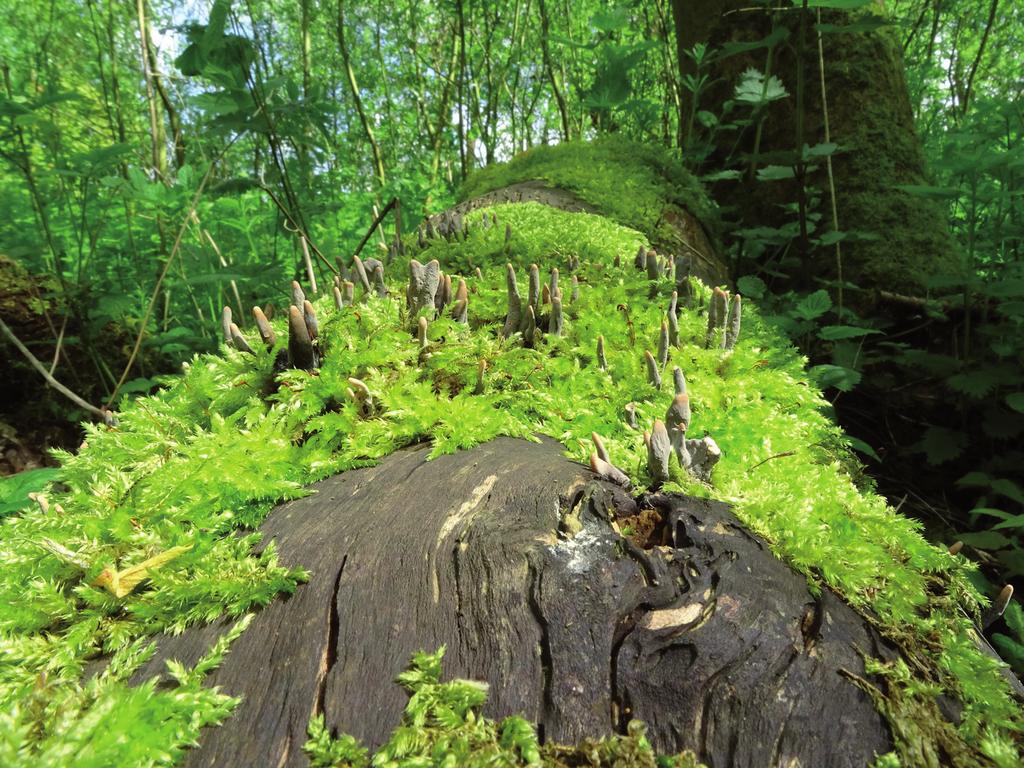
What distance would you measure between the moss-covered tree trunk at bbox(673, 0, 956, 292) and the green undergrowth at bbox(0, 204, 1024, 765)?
2.50 meters

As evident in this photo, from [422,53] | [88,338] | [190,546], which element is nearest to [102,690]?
[190,546]

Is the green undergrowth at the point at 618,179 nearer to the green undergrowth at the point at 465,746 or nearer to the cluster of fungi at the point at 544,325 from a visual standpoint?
the cluster of fungi at the point at 544,325

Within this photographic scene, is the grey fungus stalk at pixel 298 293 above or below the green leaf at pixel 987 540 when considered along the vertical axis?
above

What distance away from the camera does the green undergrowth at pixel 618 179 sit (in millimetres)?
4211

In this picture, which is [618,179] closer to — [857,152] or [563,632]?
[857,152]

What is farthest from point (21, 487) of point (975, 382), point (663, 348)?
point (975, 382)

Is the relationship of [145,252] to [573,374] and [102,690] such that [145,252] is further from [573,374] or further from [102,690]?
A: [102,690]

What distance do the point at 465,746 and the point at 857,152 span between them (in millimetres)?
5133

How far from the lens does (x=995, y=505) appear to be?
3230mm

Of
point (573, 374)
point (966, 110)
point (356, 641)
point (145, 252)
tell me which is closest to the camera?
point (356, 641)

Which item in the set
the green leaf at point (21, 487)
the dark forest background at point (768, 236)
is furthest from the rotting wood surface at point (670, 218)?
the green leaf at point (21, 487)

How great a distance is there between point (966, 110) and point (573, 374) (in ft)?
26.7

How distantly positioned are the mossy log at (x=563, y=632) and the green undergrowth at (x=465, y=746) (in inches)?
1.0

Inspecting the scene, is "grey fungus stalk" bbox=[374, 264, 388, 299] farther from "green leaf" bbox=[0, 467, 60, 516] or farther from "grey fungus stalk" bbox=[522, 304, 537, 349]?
"green leaf" bbox=[0, 467, 60, 516]
